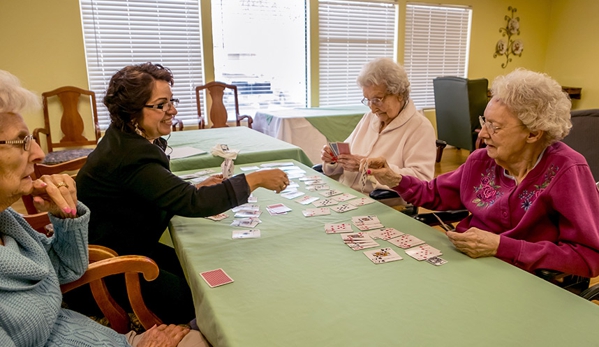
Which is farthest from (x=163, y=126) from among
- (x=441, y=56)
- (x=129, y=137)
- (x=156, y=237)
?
(x=441, y=56)

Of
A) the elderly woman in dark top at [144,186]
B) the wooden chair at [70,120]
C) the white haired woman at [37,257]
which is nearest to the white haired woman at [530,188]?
the elderly woman in dark top at [144,186]

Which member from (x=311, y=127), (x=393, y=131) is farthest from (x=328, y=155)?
(x=311, y=127)

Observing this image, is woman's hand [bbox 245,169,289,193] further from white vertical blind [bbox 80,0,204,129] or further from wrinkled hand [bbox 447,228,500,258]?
white vertical blind [bbox 80,0,204,129]

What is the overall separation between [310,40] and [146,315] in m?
4.69

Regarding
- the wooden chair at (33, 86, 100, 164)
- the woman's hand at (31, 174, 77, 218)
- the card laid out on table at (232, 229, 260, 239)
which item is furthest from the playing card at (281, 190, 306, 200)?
the wooden chair at (33, 86, 100, 164)

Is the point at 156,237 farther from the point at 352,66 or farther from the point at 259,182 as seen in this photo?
the point at 352,66

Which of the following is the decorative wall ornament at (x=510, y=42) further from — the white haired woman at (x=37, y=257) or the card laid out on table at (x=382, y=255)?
the white haired woman at (x=37, y=257)

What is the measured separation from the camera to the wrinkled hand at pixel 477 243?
1266 millimetres

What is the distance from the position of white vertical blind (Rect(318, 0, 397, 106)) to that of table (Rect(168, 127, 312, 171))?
2499mm

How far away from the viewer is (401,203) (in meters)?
2.38

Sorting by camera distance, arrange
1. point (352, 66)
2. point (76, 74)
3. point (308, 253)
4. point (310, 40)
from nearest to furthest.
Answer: point (308, 253)
point (76, 74)
point (310, 40)
point (352, 66)

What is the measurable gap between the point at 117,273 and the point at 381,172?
3.79ft

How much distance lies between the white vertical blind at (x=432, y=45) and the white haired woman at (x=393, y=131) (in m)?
4.10

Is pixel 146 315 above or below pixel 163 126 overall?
below
